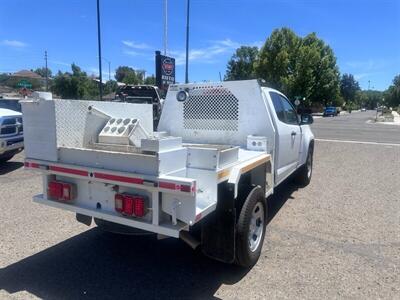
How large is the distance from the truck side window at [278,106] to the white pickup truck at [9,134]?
236 inches

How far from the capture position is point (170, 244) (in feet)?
15.5

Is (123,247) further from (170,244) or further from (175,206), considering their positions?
(175,206)

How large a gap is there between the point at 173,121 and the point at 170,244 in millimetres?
1904

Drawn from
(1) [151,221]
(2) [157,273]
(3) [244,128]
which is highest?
(3) [244,128]

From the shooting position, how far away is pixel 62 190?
372 cm

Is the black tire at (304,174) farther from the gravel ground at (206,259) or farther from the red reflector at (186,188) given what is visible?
the red reflector at (186,188)

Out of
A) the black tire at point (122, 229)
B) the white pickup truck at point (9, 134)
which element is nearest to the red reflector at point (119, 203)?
the black tire at point (122, 229)

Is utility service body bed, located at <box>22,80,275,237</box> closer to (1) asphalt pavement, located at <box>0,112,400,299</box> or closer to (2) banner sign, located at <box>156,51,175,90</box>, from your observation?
(1) asphalt pavement, located at <box>0,112,400,299</box>

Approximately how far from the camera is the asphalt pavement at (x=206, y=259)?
11.8 ft

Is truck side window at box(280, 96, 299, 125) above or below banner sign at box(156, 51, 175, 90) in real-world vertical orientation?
below

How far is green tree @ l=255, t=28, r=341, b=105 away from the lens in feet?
171

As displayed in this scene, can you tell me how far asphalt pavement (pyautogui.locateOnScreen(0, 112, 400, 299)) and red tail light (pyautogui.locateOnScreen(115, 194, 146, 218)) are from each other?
0.82 m

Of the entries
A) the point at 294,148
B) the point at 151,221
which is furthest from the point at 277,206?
the point at 151,221

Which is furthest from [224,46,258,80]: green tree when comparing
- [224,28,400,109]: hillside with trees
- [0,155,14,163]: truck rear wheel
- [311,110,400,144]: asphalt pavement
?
[0,155,14,163]: truck rear wheel
